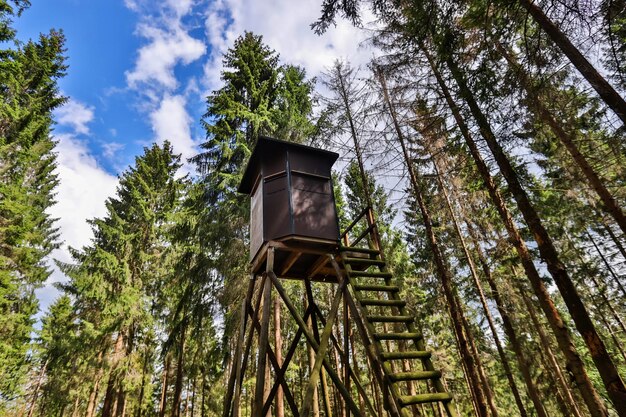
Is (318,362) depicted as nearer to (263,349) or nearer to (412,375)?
(263,349)

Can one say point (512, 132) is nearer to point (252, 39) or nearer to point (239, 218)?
point (239, 218)

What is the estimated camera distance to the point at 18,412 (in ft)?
74.6

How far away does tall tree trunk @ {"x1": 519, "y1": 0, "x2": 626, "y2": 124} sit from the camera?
5.43 meters

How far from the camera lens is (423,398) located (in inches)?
165

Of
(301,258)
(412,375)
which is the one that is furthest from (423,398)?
(301,258)

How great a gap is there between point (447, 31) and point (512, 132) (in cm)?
261

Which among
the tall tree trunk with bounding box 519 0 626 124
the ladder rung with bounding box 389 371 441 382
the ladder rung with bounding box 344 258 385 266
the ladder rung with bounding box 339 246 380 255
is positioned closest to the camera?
the ladder rung with bounding box 389 371 441 382

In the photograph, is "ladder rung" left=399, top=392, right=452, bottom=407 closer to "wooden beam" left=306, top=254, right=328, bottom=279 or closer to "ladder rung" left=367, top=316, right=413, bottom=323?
"ladder rung" left=367, top=316, right=413, bottom=323

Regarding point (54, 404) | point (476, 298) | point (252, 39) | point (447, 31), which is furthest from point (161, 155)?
point (476, 298)

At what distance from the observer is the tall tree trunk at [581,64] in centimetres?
543

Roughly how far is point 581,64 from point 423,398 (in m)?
6.64

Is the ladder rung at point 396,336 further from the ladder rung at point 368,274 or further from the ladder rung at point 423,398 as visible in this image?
the ladder rung at point 368,274

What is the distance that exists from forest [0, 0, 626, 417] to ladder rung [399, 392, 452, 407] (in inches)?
23.6

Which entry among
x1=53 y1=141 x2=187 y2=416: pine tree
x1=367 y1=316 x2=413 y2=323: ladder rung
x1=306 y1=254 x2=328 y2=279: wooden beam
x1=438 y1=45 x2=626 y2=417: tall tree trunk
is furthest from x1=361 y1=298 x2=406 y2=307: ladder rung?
x1=53 y1=141 x2=187 y2=416: pine tree
